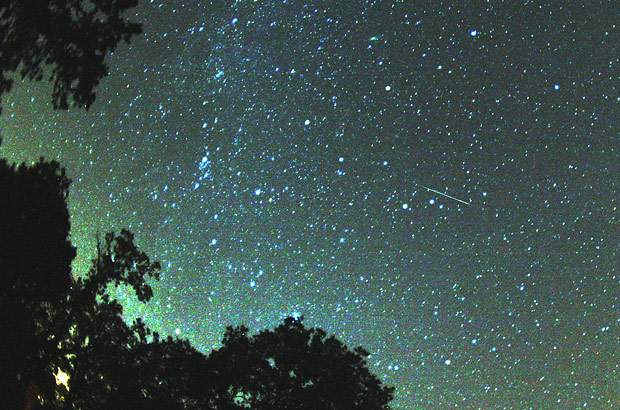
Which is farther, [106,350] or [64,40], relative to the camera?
[106,350]

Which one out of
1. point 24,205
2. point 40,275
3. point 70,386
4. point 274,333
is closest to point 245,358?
point 274,333

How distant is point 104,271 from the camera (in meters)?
9.50

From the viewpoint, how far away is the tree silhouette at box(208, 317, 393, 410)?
10828 mm

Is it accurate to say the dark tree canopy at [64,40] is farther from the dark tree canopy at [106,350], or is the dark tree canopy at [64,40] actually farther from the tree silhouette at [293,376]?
the tree silhouette at [293,376]

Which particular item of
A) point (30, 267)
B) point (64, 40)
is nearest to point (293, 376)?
point (30, 267)

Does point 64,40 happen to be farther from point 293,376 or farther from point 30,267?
point 293,376

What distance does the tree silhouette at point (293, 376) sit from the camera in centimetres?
1083

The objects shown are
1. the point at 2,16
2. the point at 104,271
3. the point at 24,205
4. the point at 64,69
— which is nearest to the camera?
the point at 2,16

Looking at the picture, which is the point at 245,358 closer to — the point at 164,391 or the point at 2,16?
the point at 164,391

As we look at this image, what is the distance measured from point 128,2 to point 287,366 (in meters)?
9.14

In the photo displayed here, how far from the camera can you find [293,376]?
1111 centimetres

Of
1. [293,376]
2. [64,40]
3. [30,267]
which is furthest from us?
[293,376]

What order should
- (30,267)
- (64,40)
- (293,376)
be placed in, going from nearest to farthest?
(64,40), (30,267), (293,376)

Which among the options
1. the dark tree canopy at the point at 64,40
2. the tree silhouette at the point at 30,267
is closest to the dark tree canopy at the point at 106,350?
the tree silhouette at the point at 30,267
